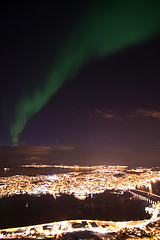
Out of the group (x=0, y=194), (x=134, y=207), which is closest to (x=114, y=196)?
(x=134, y=207)

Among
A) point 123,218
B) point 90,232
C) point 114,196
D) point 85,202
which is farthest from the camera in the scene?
point 114,196

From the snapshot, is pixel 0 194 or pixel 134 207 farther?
pixel 0 194

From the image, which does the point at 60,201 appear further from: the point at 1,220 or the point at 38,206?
the point at 1,220

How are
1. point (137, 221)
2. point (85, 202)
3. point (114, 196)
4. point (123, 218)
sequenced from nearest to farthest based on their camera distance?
point (137, 221), point (123, 218), point (85, 202), point (114, 196)

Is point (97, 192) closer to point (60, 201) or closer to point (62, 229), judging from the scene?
point (60, 201)

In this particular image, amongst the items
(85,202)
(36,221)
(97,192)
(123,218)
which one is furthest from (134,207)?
(36,221)

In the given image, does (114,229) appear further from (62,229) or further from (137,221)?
(62,229)

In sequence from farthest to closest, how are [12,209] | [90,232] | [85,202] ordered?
1. [85,202]
2. [12,209]
3. [90,232]

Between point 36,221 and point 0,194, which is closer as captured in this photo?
point 36,221

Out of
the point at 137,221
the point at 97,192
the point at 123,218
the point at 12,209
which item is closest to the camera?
the point at 137,221
